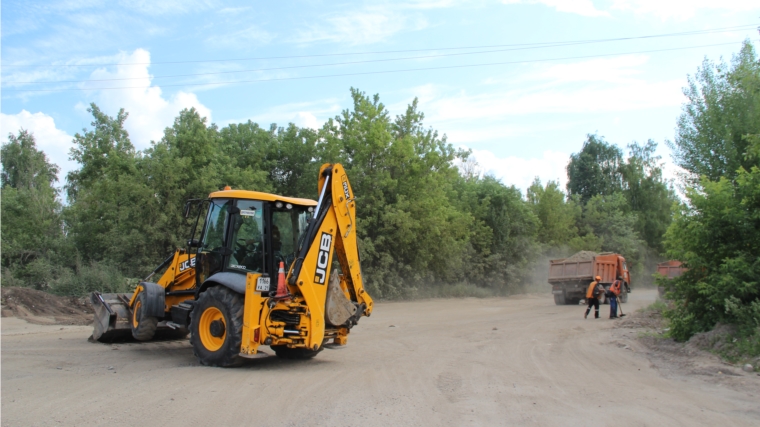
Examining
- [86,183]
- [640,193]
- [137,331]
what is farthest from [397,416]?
[640,193]

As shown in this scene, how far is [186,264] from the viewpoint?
1056 cm

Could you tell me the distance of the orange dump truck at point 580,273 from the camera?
86.9ft

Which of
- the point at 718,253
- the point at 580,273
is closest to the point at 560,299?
the point at 580,273

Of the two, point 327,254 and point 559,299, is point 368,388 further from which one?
point 559,299

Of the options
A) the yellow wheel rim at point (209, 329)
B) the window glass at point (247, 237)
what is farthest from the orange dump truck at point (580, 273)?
the yellow wheel rim at point (209, 329)

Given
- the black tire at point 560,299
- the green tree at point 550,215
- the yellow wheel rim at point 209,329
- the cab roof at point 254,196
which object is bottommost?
the black tire at point 560,299

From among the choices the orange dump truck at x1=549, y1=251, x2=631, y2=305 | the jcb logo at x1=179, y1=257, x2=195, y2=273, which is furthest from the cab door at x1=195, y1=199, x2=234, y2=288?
the orange dump truck at x1=549, y1=251, x2=631, y2=305

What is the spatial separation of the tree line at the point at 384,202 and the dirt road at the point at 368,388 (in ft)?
9.54

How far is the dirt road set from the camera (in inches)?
236

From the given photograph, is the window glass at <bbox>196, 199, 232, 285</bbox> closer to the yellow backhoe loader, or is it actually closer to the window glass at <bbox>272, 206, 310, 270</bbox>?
the yellow backhoe loader

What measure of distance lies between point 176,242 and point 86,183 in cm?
835

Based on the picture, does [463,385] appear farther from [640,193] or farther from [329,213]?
[640,193]

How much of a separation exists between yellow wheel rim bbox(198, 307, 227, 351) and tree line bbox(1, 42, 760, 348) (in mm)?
9027

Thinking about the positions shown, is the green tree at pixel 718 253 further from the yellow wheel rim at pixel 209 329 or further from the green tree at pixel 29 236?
the green tree at pixel 29 236
